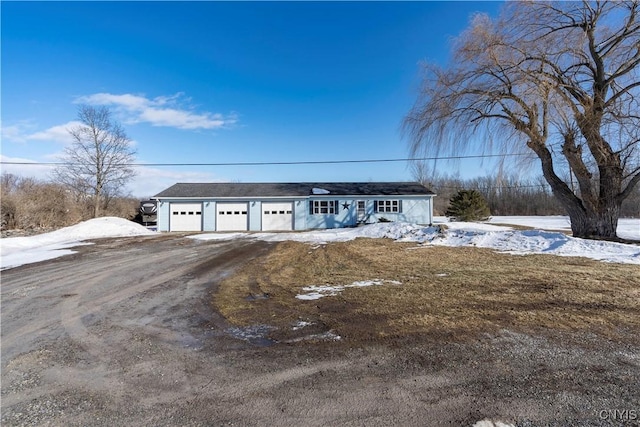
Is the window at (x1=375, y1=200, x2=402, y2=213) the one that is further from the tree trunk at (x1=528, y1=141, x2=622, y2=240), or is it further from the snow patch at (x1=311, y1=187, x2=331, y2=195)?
the tree trunk at (x1=528, y1=141, x2=622, y2=240)

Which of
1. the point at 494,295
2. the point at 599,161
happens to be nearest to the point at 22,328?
the point at 494,295

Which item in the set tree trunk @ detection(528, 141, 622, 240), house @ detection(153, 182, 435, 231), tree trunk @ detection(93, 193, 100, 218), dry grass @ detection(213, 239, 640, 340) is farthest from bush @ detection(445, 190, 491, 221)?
tree trunk @ detection(93, 193, 100, 218)

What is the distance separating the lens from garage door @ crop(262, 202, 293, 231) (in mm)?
22891

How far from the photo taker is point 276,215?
2291 centimetres

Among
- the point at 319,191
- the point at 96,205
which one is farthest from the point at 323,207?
the point at 96,205

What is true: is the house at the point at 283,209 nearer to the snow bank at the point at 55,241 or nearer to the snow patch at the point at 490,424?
the snow bank at the point at 55,241

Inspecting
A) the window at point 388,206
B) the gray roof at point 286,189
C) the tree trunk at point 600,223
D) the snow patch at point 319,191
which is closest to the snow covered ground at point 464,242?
the tree trunk at point 600,223

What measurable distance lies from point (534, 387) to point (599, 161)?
12.5 metres

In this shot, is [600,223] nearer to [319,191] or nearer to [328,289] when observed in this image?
[328,289]

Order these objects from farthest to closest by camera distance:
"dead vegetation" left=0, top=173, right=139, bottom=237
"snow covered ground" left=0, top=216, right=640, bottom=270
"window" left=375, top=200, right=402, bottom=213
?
"window" left=375, top=200, right=402, bottom=213 → "dead vegetation" left=0, top=173, right=139, bottom=237 → "snow covered ground" left=0, top=216, right=640, bottom=270

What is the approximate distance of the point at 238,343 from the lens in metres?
3.49

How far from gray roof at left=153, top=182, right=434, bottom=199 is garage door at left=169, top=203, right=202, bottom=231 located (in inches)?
28.4

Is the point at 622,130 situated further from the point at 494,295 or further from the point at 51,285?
the point at 51,285

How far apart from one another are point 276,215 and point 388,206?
27.1 ft
